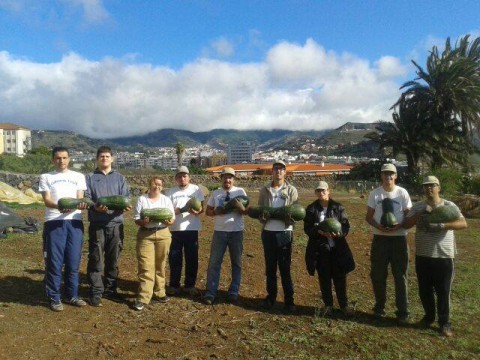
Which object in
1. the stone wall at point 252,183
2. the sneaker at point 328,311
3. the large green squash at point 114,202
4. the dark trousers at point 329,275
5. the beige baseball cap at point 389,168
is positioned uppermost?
the beige baseball cap at point 389,168

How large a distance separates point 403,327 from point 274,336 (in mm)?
1823

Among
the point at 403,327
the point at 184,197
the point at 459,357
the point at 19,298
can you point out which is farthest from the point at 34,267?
the point at 459,357

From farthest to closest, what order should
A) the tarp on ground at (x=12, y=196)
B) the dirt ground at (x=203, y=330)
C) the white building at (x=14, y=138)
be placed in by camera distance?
the white building at (x=14, y=138)
the tarp on ground at (x=12, y=196)
the dirt ground at (x=203, y=330)

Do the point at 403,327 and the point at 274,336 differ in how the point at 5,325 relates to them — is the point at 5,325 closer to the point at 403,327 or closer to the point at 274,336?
the point at 274,336

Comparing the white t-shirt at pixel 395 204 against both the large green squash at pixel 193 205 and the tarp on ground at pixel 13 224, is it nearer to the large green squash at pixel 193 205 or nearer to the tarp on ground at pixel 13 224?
the large green squash at pixel 193 205

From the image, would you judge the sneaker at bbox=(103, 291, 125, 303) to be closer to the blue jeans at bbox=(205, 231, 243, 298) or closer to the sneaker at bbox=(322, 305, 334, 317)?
the blue jeans at bbox=(205, 231, 243, 298)

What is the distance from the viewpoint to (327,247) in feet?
19.7

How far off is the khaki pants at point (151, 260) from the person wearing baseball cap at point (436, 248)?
3.36 metres

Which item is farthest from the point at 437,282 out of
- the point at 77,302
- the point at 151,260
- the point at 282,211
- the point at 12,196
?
the point at 12,196

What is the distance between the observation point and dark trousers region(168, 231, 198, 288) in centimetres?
668

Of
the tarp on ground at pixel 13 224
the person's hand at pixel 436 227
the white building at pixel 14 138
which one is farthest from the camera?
the white building at pixel 14 138

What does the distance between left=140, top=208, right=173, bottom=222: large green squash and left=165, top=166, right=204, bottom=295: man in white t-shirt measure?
0.46m

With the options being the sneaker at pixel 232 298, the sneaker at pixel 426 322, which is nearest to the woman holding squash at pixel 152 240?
the sneaker at pixel 232 298

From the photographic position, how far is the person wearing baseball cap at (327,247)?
6.03 metres
